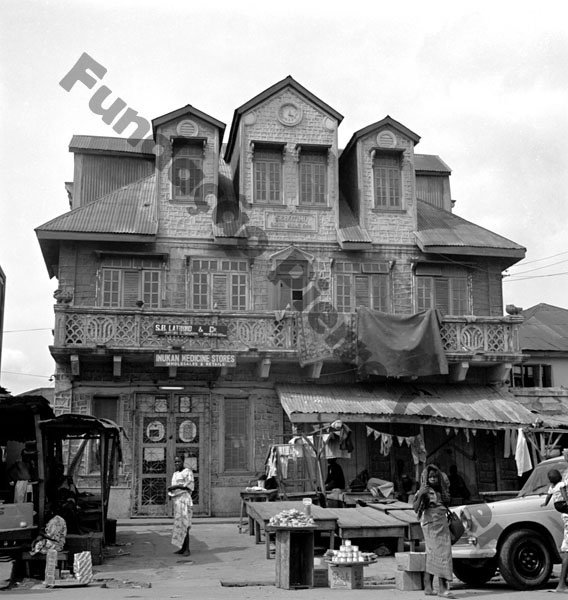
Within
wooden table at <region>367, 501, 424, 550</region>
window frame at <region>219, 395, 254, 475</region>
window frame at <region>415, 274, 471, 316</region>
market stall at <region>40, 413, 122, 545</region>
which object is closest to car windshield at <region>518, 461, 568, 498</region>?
wooden table at <region>367, 501, 424, 550</region>

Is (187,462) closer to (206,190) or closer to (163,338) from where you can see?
(163,338)

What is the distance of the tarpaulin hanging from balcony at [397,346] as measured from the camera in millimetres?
22266

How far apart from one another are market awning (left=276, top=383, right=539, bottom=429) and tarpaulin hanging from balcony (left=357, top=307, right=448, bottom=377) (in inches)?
36.0

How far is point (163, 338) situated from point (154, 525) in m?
4.89

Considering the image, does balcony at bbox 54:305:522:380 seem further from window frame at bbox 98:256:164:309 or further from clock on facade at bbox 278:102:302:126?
clock on facade at bbox 278:102:302:126

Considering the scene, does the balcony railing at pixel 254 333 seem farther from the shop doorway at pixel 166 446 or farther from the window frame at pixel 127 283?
the shop doorway at pixel 166 446

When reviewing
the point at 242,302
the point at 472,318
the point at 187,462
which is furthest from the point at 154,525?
the point at 472,318

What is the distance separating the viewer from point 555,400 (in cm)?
2425

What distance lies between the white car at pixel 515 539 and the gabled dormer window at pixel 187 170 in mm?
14343

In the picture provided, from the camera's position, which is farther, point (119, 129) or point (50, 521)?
point (119, 129)

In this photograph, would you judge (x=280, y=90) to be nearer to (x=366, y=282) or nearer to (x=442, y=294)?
(x=366, y=282)

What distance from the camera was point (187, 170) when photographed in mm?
24031

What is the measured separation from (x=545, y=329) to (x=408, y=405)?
10.5m

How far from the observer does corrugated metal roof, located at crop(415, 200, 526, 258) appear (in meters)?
24.2
